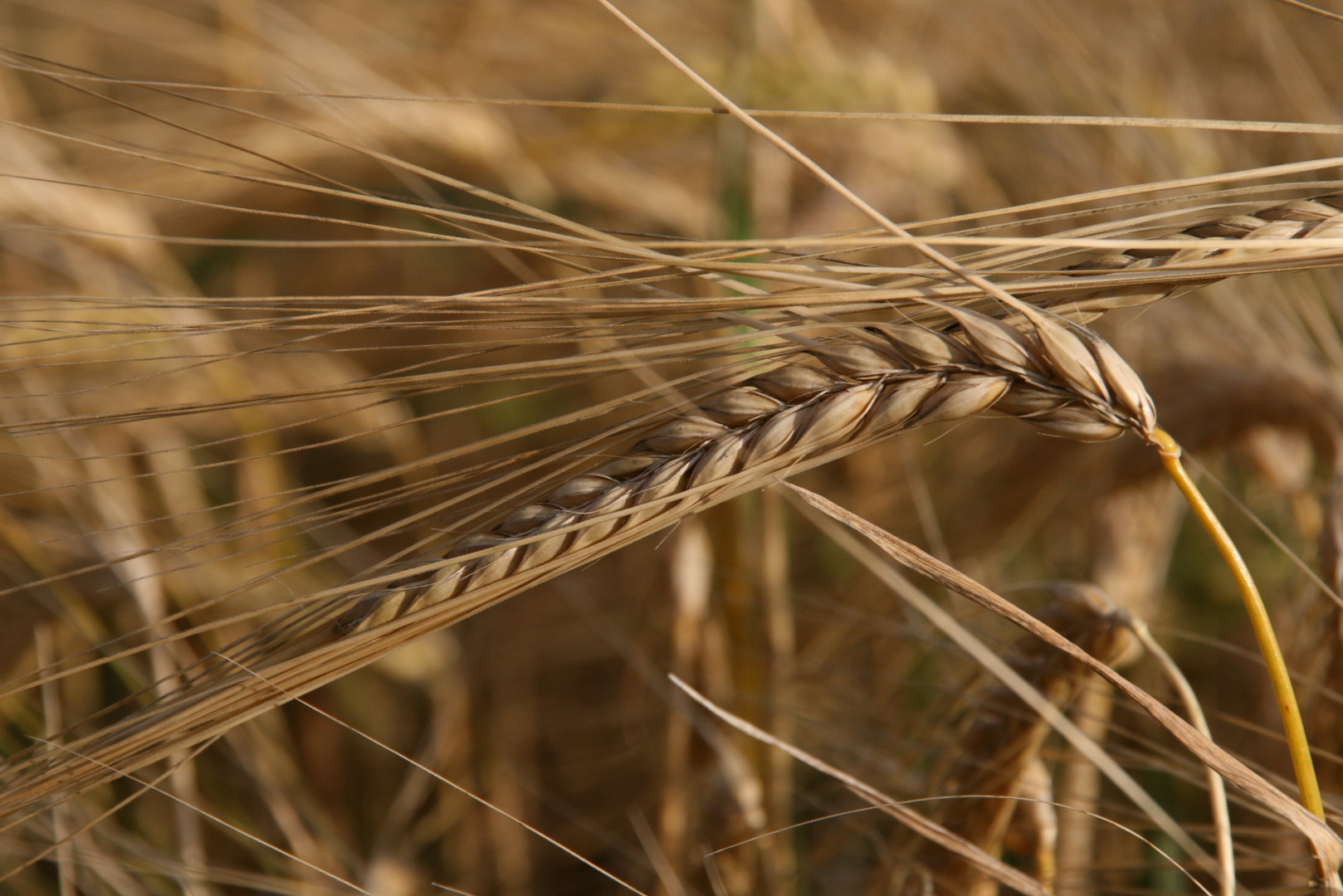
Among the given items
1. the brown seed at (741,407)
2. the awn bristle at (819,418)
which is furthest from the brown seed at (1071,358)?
the brown seed at (741,407)

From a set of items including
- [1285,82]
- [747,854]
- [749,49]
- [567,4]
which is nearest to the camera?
[747,854]

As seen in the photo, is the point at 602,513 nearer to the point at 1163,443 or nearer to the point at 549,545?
the point at 549,545

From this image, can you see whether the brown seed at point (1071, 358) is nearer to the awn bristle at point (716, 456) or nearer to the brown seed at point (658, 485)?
the awn bristle at point (716, 456)

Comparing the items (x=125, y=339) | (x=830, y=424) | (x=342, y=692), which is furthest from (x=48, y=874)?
(x=830, y=424)

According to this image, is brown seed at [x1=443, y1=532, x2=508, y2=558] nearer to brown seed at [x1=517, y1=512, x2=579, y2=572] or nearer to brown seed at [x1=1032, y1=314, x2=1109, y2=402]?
brown seed at [x1=517, y1=512, x2=579, y2=572]

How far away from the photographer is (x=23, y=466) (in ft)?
3.15

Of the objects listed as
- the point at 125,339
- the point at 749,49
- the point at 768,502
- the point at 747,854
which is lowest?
the point at 747,854

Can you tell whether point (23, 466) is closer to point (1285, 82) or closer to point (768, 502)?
point (768, 502)

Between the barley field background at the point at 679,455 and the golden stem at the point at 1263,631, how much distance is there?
0.01 meters

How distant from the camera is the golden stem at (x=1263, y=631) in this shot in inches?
14.1

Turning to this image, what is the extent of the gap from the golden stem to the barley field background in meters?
0.01

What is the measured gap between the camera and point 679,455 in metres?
0.37

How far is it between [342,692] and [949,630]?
1.06 meters

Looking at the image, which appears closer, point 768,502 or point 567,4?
point 768,502
